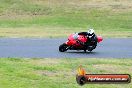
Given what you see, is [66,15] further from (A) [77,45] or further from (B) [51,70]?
(B) [51,70]

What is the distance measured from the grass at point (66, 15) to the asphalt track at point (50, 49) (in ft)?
30.1

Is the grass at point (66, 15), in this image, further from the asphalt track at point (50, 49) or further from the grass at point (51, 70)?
the grass at point (51, 70)

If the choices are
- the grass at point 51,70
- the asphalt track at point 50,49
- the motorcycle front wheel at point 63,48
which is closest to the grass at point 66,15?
the asphalt track at point 50,49

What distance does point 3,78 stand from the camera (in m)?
13.8

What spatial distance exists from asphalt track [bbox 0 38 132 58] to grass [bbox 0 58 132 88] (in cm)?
133

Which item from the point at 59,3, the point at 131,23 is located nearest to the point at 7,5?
the point at 59,3

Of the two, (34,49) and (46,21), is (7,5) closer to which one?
(46,21)

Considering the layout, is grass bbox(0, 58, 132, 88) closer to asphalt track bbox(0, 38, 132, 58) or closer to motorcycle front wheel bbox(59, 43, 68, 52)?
asphalt track bbox(0, 38, 132, 58)

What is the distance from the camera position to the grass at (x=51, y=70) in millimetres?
13023

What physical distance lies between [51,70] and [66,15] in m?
28.1

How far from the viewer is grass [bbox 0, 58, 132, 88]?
42.7 feet

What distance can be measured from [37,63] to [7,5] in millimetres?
30777

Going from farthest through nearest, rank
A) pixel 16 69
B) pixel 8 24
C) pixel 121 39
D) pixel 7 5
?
pixel 7 5, pixel 8 24, pixel 121 39, pixel 16 69

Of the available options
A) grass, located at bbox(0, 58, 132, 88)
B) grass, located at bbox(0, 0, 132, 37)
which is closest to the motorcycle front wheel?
grass, located at bbox(0, 58, 132, 88)
